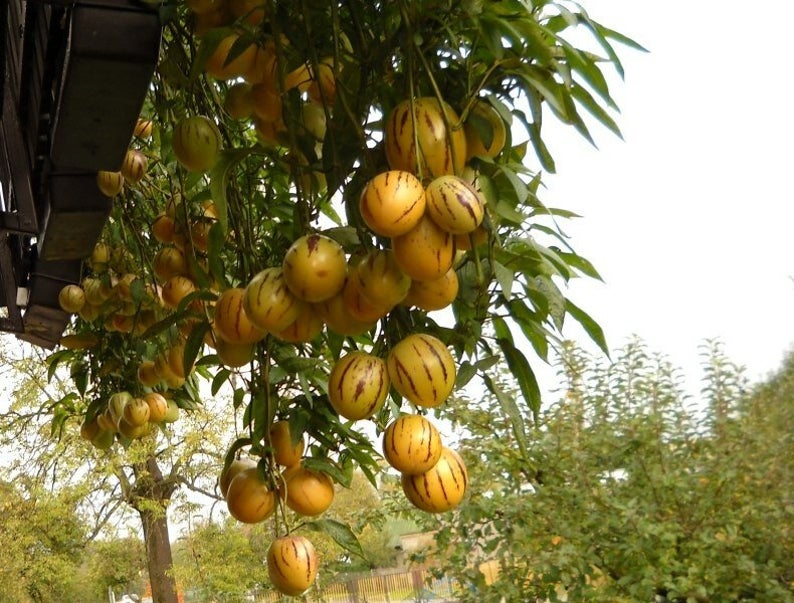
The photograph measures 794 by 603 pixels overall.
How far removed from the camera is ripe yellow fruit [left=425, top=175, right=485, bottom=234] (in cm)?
47

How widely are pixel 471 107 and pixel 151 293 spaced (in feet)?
3.56

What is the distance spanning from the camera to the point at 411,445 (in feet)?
1.81

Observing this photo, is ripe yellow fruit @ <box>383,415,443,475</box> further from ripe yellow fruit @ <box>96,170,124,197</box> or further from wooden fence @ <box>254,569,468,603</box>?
wooden fence @ <box>254,569,468,603</box>

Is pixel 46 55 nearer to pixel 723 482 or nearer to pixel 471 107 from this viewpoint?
pixel 471 107

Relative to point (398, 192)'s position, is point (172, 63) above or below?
above

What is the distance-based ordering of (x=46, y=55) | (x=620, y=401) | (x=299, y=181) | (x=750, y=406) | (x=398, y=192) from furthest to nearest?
1. (x=620, y=401)
2. (x=750, y=406)
3. (x=46, y=55)
4. (x=299, y=181)
5. (x=398, y=192)

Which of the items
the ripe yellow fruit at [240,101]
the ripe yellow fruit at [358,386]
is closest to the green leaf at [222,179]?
the ripe yellow fruit at [240,101]

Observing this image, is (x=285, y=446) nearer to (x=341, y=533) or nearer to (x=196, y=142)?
(x=341, y=533)


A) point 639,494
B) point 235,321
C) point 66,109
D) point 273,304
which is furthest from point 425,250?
point 639,494

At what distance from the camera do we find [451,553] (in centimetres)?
330

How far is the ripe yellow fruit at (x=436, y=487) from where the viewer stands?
57 cm

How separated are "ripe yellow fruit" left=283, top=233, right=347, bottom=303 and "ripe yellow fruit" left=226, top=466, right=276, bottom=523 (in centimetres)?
24

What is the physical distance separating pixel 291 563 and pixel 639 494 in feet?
7.52

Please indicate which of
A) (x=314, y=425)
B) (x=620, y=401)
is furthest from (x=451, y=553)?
(x=314, y=425)
